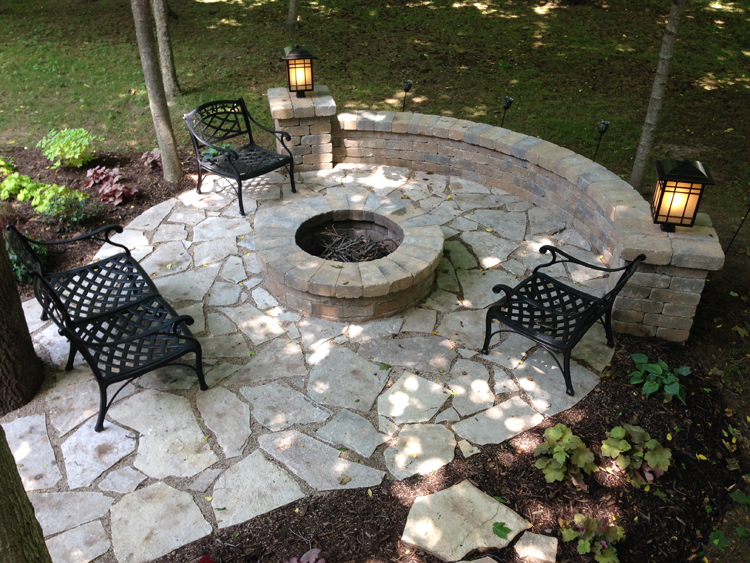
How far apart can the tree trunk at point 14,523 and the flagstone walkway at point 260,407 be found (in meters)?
0.94

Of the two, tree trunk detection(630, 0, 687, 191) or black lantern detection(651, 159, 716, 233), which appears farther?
tree trunk detection(630, 0, 687, 191)

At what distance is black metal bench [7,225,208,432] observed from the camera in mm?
3219

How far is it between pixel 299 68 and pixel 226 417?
382cm

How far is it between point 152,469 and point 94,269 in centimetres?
163

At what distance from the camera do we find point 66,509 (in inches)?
115

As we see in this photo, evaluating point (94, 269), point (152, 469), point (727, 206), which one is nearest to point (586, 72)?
point (727, 206)

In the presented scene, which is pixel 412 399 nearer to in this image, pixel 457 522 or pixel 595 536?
pixel 457 522

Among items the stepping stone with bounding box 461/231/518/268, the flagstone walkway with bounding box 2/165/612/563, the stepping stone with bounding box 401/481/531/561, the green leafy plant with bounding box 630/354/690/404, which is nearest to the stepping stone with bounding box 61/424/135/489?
the flagstone walkway with bounding box 2/165/612/563

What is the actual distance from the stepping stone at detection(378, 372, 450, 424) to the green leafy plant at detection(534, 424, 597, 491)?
69 centimetres

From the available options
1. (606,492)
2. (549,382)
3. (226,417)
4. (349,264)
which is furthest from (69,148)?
(606,492)

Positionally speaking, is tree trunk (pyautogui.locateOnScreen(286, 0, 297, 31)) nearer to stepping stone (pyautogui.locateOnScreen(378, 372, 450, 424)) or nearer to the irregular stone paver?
stepping stone (pyautogui.locateOnScreen(378, 372, 450, 424))

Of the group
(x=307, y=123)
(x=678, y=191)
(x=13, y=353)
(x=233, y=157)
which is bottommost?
(x=13, y=353)

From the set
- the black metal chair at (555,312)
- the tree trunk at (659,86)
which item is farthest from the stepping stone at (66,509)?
the tree trunk at (659,86)

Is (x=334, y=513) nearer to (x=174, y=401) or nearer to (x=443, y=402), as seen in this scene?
(x=443, y=402)
